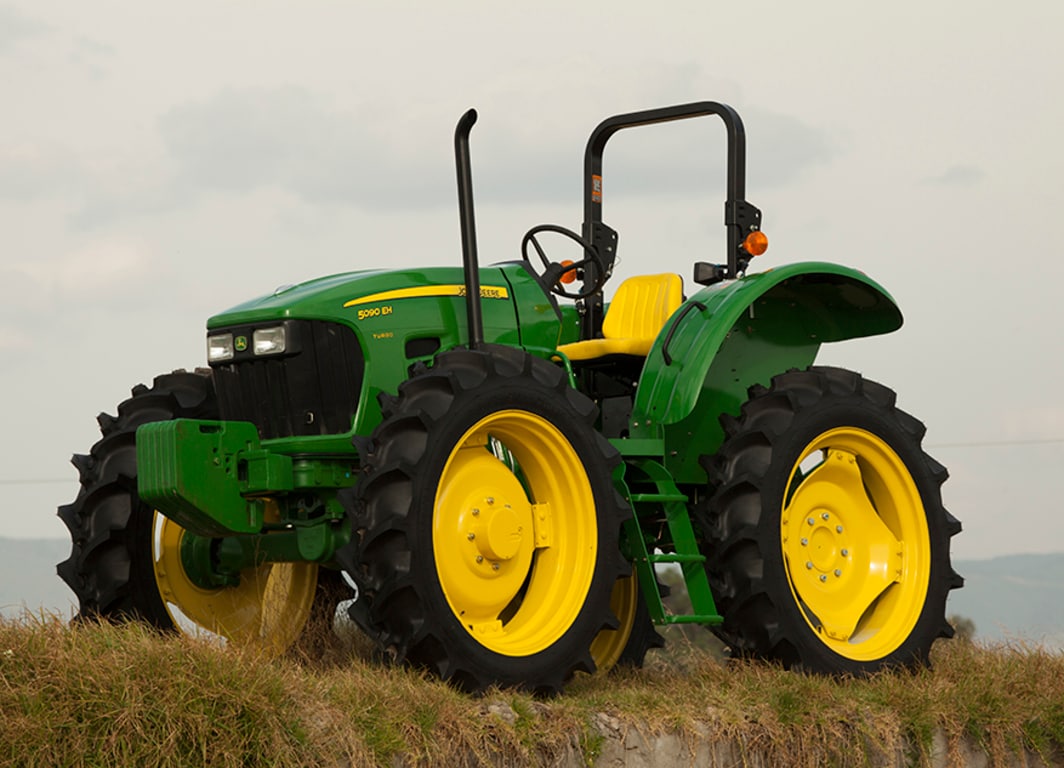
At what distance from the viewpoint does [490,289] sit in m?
7.54

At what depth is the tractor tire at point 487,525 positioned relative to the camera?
20.0ft

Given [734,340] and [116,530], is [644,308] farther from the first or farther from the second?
[116,530]

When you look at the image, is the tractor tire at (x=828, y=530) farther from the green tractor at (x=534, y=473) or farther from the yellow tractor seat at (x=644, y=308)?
the yellow tractor seat at (x=644, y=308)

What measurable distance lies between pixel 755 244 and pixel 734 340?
0.57 meters

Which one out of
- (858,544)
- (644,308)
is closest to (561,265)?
(644,308)

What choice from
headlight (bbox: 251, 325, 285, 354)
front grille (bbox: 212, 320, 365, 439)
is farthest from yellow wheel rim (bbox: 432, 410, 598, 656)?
headlight (bbox: 251, 325, 285, 354)

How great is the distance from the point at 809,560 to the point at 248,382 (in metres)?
2.76

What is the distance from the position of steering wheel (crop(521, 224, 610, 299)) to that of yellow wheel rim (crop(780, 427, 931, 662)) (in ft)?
4.69

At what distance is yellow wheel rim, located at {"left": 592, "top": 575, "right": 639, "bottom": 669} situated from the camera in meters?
8.05

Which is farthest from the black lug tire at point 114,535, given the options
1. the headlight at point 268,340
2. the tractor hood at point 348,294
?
the headlight at point 268,340

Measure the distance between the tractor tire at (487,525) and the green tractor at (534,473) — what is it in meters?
0.01

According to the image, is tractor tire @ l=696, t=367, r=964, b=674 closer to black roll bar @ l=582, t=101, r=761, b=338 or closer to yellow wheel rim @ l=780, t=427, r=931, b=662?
yellow wheel rim @ l=780, t=427, r=931, b=662

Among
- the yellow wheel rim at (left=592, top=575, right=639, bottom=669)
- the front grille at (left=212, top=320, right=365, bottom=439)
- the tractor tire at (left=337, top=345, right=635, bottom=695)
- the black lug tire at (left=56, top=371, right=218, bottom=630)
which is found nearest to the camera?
the tractor tire at (left=337, top=345, right=635, bottom=695)

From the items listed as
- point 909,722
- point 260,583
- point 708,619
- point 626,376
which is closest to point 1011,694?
point 909,722
